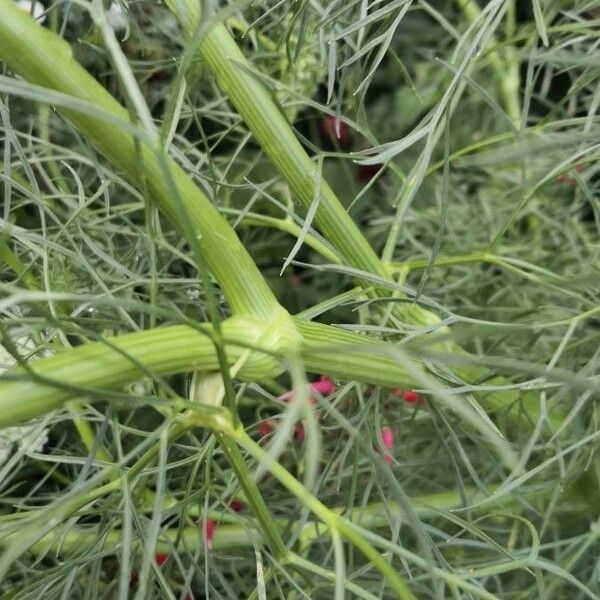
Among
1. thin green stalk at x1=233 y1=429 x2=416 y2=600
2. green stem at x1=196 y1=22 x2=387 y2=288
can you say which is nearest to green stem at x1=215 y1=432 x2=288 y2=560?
thin green stalk at x1=233 y1=429 x2=416 y2=600

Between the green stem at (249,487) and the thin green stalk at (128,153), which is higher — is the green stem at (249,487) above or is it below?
below

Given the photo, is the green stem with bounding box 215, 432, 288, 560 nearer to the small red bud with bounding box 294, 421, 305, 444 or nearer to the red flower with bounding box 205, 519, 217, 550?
the red flower with bounding box 205, 519, 217, 550

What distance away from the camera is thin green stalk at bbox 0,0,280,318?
24cm

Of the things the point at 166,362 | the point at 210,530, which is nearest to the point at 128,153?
the point at 166,362

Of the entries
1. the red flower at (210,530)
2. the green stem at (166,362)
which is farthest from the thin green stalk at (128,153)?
the red flower at (210,530)

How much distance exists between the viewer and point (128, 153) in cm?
25

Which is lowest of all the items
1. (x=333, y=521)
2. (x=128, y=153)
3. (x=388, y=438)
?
(x=388, y=438)

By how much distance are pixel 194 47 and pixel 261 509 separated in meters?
0.14

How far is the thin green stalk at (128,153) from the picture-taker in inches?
9.3

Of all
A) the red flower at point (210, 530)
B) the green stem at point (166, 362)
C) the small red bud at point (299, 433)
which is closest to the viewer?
the green stem at point (166, 362)

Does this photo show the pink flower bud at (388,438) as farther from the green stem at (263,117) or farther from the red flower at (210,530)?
the green stem at (263,117)

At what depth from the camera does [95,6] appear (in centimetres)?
24

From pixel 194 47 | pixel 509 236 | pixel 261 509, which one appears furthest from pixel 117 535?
pixel 509 236

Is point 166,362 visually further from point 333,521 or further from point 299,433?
point 299,433
